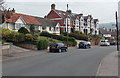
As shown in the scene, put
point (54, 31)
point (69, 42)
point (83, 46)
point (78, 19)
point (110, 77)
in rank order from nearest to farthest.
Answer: point (110, 77) → point (83, 46) → point (69, 42) → point (54, 31) → point (78, 19)

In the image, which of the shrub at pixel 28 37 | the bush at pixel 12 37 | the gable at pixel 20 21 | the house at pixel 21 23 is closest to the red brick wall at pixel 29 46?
the shrub at pixel 28 37

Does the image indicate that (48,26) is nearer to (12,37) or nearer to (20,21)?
(20,21)

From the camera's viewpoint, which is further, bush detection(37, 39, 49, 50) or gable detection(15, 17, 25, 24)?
gable detection(15, 17, 25, 24)

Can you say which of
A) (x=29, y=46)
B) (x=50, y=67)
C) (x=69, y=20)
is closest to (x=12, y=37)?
(x=29, y=46)

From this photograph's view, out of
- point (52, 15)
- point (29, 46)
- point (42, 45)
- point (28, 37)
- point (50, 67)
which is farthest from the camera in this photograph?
point (52, 15)

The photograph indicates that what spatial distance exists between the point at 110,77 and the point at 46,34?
133 ft

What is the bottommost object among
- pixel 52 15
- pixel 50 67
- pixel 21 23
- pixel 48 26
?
pixel 50 67

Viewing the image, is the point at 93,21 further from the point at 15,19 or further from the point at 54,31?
the point at 15,19

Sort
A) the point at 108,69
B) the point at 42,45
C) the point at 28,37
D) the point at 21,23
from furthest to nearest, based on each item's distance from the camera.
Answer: the point at 21,23 < the point at 42,45 < the point at 28,37 < the point at 108,69

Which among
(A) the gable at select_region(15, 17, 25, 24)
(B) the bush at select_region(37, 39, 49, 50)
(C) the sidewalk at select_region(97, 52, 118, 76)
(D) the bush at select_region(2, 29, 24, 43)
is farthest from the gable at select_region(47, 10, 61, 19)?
(C) the sidewalk at select_region(97, 52, 118, 76)

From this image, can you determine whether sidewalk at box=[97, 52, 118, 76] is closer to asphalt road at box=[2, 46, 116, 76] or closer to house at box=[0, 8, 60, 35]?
asphalt road at box=[2, 46, 116, 76]

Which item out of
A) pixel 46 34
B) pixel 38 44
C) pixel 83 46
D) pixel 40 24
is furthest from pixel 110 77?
pixel 40 24

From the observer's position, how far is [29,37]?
28266 millimetres

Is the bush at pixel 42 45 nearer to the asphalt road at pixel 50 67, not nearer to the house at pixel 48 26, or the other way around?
the asphalt road at pixel 50 67
